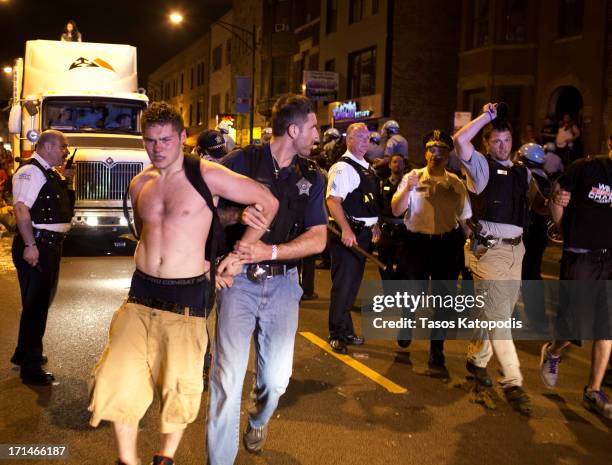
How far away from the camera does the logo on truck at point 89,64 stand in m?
15.9

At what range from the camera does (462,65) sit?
83.9 ft

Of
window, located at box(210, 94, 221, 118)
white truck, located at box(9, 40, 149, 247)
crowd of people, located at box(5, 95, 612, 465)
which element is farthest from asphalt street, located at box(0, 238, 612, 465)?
window, located at box(210, 94, 221, 118)

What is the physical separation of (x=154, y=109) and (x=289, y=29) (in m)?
35.4

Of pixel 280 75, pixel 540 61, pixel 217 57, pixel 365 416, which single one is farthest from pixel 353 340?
pixel 217 57

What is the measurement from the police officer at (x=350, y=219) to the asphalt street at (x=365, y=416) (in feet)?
1.13

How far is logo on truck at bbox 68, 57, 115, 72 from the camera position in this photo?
15898 mm

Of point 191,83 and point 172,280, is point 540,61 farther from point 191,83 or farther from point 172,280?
point 191,83

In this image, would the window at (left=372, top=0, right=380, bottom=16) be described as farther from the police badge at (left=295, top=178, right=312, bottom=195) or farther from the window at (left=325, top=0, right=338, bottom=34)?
the police badge at (left=295, top=178, right=312, bottom=195)

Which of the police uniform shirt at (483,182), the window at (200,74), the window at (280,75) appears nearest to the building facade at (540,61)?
the police uniform shirt at (483,182)

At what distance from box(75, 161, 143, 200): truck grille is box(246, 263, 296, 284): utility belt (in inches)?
415

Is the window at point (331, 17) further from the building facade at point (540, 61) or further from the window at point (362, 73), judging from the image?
the building facade at point (540, 61)

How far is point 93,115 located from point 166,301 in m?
12.4

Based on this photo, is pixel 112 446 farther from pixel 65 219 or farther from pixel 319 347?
pixel 319 347

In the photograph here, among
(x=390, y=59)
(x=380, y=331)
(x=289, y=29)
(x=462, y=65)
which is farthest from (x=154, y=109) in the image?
(x=289, y=29)
